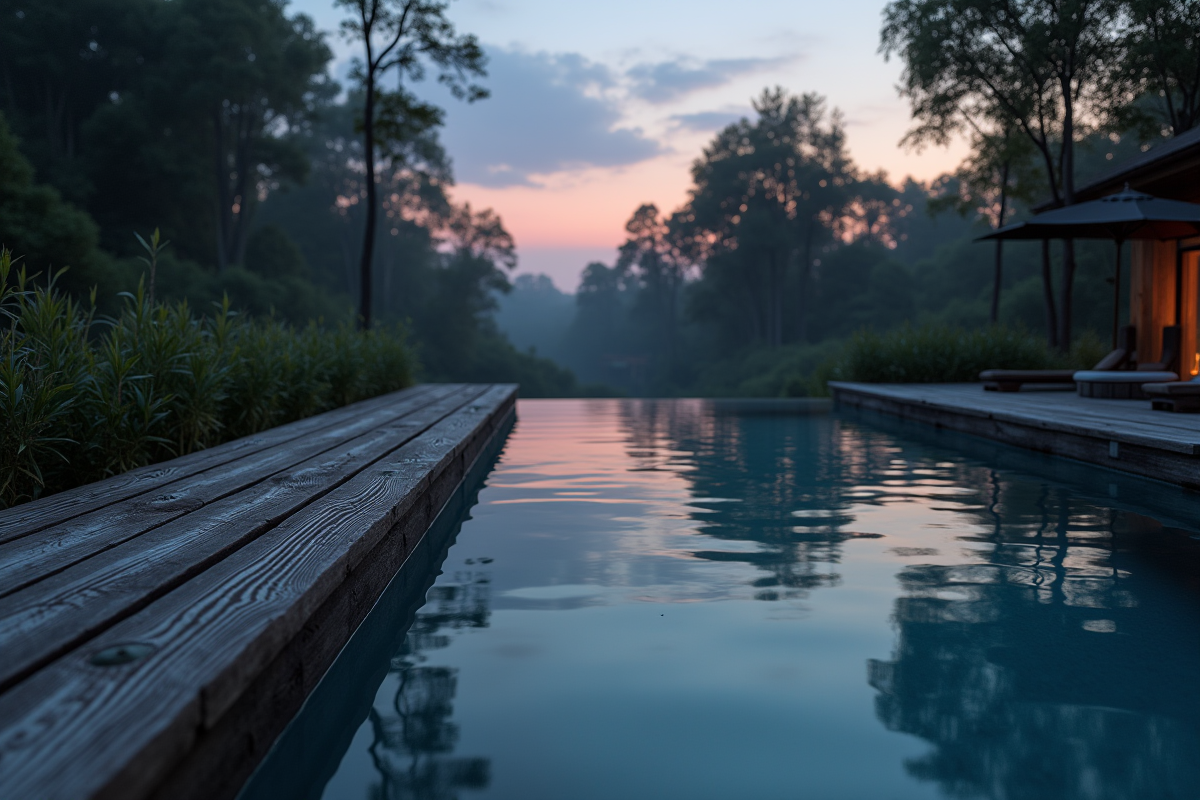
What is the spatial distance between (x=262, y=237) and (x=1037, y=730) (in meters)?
35.7

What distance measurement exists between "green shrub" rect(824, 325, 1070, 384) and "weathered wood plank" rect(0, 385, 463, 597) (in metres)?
11.3

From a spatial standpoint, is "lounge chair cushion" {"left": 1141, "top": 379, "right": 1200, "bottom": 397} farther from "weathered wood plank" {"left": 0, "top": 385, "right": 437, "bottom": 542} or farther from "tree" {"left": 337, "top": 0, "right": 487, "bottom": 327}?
"tree" {"left": 337, "top": 0, "right": 487, "bottom": 327}

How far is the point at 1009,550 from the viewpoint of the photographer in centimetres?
394

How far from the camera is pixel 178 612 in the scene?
180cm

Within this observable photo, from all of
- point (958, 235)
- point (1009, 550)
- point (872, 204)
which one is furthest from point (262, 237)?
point (958, 235)

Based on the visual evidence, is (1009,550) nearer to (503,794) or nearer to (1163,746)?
(1163,746)

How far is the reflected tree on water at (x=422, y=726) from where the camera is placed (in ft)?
6.05

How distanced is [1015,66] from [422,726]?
20295 mm

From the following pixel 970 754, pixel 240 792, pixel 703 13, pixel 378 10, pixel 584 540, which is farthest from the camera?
pixel 703 13

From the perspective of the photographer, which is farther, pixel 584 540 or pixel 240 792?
pixel 584 540

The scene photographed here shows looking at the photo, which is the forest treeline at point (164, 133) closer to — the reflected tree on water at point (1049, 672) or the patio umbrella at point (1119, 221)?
the patio umbrella at point (1119, 221)

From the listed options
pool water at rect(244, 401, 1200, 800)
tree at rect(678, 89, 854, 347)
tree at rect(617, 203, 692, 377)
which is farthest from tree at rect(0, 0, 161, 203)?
tree at rect(617, 203, 692, 377)

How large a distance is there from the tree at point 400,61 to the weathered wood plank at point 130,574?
12795 millimetres

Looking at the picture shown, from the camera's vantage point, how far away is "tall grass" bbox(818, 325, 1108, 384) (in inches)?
542
